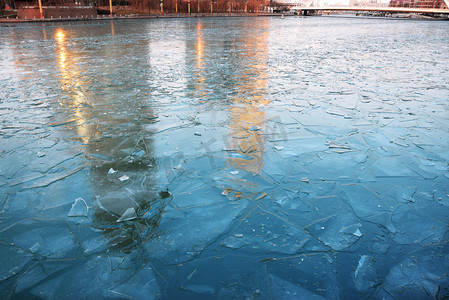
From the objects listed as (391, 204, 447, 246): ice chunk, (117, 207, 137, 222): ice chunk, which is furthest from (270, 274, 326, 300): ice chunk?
(117, 207, 137, 222): ice chunk

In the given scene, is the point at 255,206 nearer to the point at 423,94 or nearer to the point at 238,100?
the point at 238,100

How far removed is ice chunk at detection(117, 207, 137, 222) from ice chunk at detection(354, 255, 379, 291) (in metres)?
1.76

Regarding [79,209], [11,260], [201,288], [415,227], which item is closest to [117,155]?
[79,209]

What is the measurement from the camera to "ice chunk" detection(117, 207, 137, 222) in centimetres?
265

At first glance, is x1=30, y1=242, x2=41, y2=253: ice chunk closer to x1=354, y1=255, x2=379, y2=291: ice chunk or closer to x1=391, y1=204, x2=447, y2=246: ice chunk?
x1=354, y1=255, x2=379, y2=291: ice chunk

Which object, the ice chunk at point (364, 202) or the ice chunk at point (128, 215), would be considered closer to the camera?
the ice chunk at point (128, 215)

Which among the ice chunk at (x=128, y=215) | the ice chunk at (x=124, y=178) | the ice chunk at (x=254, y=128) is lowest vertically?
the ice chunk at (x=128, y=215)

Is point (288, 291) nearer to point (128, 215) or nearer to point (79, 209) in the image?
point (128, 215)

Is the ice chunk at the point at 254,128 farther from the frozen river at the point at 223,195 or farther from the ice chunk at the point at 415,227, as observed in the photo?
the ice chunk at the point at 415,227

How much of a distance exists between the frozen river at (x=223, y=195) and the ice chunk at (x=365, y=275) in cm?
1

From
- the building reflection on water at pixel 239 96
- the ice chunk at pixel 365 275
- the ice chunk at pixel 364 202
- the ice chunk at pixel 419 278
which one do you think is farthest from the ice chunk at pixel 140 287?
the ice chunk at pixel 364 202

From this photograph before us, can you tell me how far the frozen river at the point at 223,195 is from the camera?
83.9 inches

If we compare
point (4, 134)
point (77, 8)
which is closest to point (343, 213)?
point (4, 134)

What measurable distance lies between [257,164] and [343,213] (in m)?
1.11
